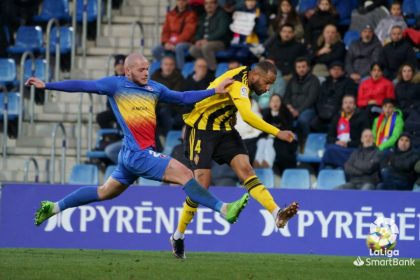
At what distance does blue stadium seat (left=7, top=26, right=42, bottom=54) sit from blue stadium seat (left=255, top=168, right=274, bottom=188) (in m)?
6.14

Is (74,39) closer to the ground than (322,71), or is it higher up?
higher up

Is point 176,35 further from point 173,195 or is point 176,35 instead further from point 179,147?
point 173,195

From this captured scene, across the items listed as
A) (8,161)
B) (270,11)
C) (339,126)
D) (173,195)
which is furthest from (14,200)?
(270,11)

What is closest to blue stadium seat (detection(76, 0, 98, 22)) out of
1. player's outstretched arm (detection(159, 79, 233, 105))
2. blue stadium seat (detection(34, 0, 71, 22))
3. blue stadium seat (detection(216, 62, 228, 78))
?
blue stadium seat (detection(34, 0, 71, 22))

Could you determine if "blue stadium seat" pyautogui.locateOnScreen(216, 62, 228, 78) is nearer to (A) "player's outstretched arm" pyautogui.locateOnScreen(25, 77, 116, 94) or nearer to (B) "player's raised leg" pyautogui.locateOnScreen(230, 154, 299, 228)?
(B) "player's raised leg" pyautogui.locateOnScreen(230, 154, 299, 228)

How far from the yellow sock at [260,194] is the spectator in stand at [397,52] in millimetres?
6616

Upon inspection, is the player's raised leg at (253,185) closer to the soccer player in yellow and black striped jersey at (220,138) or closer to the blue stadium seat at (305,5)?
the soccer player in yellow and black striped jersey at (220,138)

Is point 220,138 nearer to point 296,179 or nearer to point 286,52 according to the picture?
point 296,179

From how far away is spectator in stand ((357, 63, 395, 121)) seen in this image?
1906cm

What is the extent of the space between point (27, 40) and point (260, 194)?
10.2m

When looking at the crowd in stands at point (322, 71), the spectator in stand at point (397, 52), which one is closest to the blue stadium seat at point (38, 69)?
the crowd in stands at point (322, 71)

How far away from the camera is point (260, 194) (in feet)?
44.5

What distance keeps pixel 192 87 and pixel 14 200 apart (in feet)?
13.5

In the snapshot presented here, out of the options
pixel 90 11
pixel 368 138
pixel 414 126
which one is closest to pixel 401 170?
pixel 368 138
